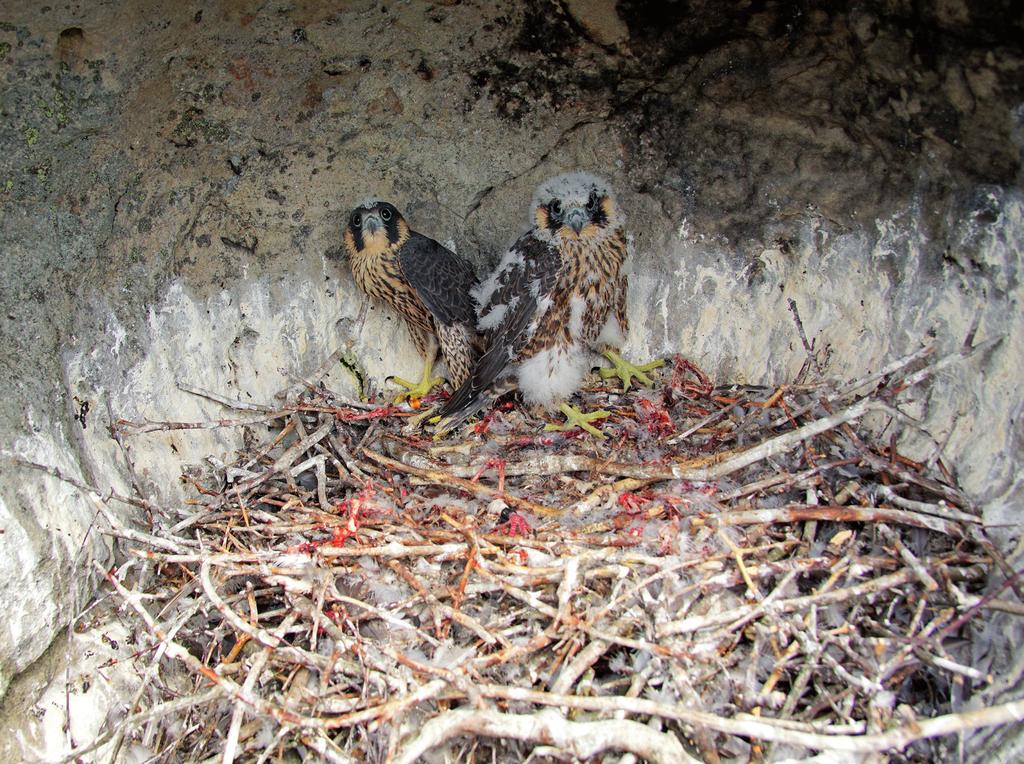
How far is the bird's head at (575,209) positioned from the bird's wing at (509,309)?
0.07m

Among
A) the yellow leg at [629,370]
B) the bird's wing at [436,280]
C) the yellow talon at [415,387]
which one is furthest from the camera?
the yellow talon at [415,387]

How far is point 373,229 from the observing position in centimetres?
312

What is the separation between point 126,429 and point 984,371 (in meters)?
2.44

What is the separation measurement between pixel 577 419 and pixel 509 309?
0.47 m

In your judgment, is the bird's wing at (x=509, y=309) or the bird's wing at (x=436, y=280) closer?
the bird's wing at (x=509, y=309)

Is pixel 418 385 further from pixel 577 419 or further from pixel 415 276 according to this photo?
pixel 577 419

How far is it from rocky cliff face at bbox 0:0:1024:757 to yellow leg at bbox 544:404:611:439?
433 mm

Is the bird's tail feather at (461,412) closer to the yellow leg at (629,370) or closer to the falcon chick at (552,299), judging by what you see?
the falcon chick at (552,299)

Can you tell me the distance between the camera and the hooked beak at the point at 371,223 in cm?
312

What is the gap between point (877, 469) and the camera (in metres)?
2.31

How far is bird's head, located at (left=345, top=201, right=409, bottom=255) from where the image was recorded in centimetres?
312

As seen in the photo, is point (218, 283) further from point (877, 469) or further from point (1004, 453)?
point (1004, 453)

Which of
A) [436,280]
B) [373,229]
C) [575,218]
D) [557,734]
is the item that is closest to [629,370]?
[575,218]

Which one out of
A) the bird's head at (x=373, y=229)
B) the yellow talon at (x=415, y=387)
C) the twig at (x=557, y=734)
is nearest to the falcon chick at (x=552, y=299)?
the yellow talon at (x=415, y=387)
